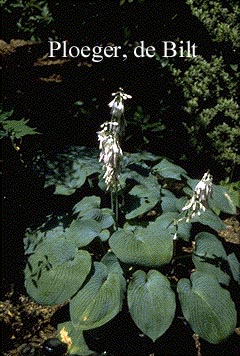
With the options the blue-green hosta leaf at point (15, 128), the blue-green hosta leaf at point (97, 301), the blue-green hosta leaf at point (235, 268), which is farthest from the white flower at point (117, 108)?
the blue-green hosta leaf at point (235, 268)

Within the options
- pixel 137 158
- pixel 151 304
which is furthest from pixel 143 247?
pixel 137 158

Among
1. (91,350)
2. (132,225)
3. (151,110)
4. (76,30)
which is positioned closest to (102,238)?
(132,225)

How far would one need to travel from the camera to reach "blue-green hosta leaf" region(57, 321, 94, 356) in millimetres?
3635

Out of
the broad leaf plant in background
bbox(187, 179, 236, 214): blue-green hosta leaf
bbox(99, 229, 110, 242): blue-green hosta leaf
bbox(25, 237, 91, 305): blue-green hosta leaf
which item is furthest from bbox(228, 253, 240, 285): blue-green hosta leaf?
bbox(25, 237, 91, 305): blue-green hosta leaf

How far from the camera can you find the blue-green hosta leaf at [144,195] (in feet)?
13.0

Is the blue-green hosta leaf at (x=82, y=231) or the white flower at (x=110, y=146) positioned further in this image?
the blue-green hosta leaf at (x=82, y=231)

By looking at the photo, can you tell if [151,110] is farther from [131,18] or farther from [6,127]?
[6,127]

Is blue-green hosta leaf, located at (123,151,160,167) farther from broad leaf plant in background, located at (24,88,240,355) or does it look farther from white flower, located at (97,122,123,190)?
white flower, located at (97,122,123,190)

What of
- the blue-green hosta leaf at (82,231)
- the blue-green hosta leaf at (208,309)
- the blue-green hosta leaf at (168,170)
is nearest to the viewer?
the blue-green hosta leaf at (208,309)

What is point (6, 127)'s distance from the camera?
4.00m

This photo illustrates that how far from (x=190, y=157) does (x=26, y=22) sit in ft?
9.98

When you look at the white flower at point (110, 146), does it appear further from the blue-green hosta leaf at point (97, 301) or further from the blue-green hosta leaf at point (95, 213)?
the blue-green hosta leaf at point (97, 301)

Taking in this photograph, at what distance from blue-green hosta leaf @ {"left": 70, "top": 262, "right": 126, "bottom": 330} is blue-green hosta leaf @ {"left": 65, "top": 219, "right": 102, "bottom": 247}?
33 centimetres

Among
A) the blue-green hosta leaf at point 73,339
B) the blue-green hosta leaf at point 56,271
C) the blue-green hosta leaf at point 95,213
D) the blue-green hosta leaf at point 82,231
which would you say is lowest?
the blue-green hosta leaf at point 73,339
